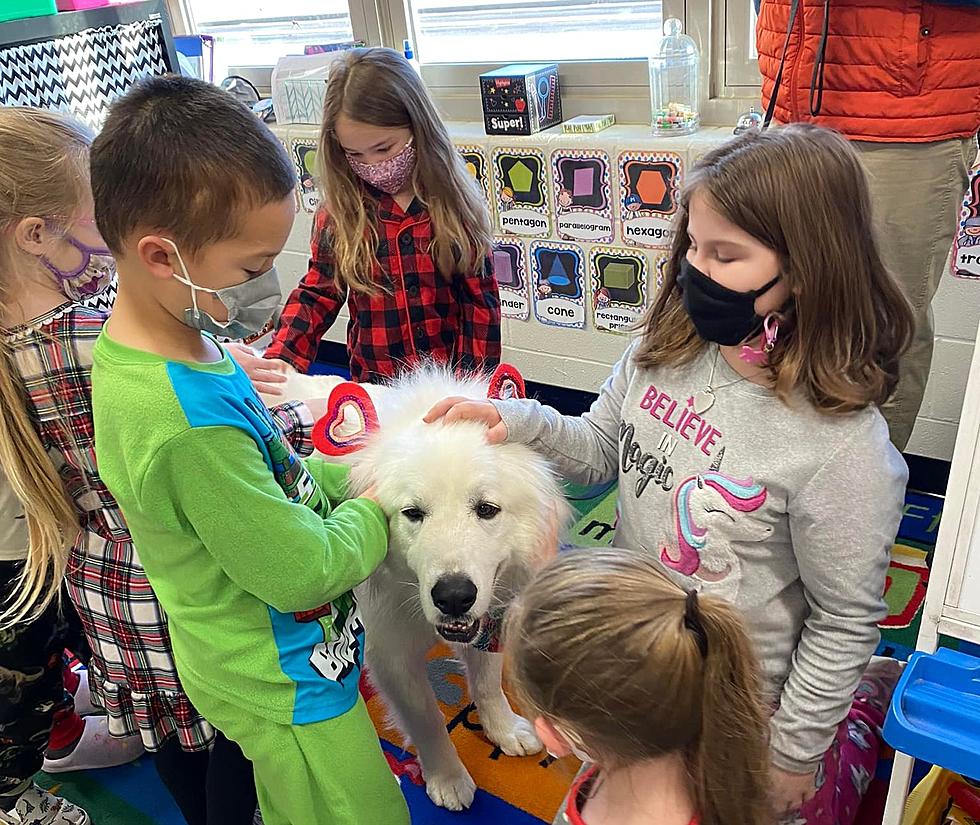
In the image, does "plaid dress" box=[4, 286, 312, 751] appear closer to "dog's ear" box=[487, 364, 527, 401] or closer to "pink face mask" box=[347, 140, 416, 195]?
"dog's ear" box=[487, 364, 527, 401]

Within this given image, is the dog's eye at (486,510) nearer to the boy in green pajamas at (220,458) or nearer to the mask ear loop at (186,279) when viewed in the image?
the boy in green pajamas at (220,458)

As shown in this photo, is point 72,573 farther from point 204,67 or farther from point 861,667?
point 204,67

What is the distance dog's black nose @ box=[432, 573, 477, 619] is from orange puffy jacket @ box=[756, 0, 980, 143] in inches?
49.7

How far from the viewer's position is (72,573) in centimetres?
128

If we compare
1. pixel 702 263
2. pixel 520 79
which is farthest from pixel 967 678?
pixel 520 79

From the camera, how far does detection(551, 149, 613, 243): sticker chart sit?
2574 millimetres

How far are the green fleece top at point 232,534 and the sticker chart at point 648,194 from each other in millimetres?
1592

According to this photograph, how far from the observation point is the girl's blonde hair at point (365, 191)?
1761 mm

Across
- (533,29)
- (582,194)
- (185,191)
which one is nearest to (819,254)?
(185,191)

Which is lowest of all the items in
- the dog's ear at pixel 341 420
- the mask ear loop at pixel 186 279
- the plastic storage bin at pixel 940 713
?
the plastic storage bin at pixel 940 713

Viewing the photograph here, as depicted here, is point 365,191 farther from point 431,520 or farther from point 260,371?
point 431,520

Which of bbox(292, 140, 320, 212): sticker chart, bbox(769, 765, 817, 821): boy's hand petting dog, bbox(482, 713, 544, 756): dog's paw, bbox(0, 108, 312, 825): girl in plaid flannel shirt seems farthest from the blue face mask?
bbox(292, 140, 320, 212): sticker chart

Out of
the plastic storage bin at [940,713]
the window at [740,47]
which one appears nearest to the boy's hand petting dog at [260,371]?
the plastic storage bin at [940,713]

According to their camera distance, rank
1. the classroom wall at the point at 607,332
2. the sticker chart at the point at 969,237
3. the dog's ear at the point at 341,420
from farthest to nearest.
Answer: the classroom wall at the point at 607,332 < the sticker chart at the point at 969,237 < the dog's ear at the point at 341,420
